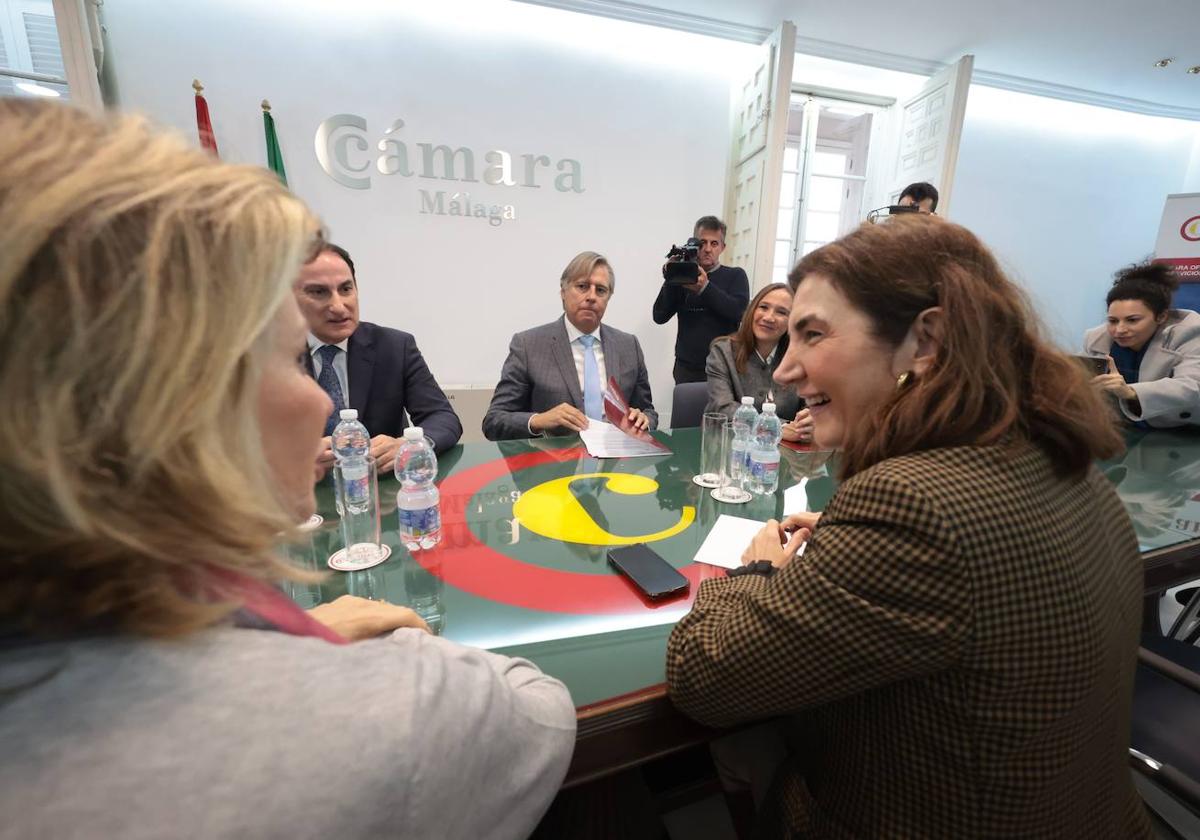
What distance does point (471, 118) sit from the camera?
3752 millimetres

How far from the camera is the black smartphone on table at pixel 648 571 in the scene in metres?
1.05

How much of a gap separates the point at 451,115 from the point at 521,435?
275cm

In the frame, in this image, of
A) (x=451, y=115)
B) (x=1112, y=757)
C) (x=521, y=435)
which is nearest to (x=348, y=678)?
(x=1112, y=757)

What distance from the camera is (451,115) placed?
3.71 m

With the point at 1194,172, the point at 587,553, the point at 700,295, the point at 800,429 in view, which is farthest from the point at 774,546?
the point at 1194,172

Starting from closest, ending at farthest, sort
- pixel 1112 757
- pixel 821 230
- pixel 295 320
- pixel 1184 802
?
pixel 295 320 → pixel 1112 757 → pixel 1184 802 → pixel 821 230

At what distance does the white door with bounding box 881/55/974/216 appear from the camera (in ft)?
13.2

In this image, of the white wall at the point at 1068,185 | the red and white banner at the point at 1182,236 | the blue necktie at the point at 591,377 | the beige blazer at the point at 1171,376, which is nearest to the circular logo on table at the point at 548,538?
the blue necktie at the point at 591,377

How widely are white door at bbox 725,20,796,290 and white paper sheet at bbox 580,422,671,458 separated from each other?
2478 mm

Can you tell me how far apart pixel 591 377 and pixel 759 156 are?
2.43 m

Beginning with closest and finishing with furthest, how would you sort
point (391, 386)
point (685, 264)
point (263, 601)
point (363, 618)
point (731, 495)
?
point (263, 601) → point (363, 618) → point (731, 495) → point (391, 386) → point (685, 264)

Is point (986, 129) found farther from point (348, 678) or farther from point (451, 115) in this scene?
point (348, 678)

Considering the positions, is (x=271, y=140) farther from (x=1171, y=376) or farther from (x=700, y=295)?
(x=1171, y=376)

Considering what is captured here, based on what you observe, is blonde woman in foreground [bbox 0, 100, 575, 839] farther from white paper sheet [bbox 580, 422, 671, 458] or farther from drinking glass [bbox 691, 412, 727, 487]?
white paper sheet [bbox 580, 422, 671, 458]
